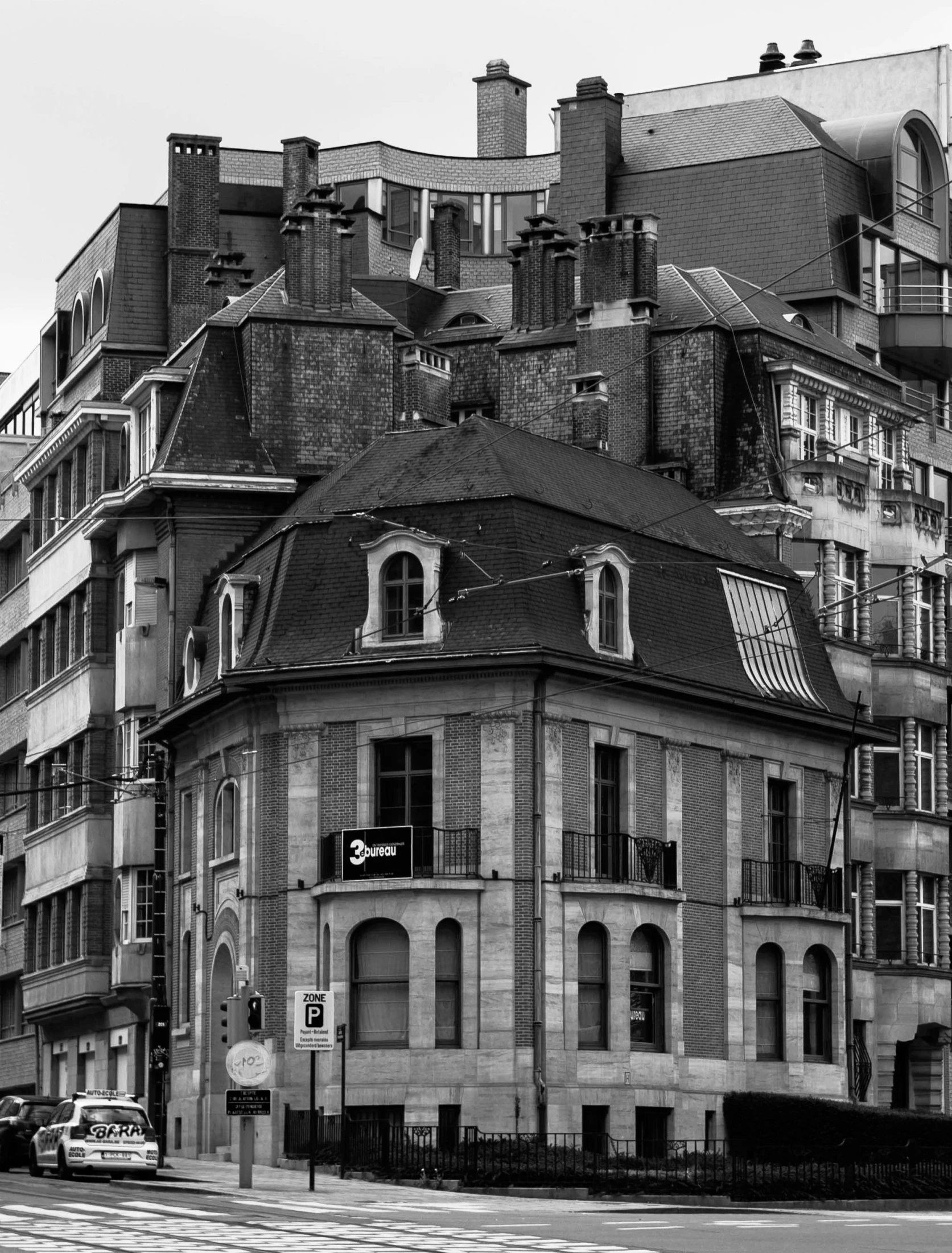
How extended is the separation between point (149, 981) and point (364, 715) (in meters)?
11.4

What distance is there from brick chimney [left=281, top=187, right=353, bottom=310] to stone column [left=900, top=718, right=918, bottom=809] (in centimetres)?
1655

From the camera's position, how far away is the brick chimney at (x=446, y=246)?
83.9m

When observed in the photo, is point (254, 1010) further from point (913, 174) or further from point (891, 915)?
point (913, 174)

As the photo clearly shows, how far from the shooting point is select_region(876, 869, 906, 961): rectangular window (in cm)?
6388

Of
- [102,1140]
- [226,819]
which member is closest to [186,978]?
[226,819]

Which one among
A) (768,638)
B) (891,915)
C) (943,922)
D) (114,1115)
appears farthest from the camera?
(943,922)

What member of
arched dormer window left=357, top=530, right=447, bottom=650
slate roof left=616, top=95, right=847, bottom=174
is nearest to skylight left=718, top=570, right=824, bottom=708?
arched dormer window left=357, top=530, right=447, bottom=650

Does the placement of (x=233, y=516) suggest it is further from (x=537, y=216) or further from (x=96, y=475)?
(x=537, y=216)

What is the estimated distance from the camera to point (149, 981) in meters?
60.5

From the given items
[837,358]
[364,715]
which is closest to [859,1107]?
[364,715]

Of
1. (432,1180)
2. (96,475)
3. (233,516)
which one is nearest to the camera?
(432,1180)

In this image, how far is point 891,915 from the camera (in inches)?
2517

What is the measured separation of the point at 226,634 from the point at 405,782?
5.60 m

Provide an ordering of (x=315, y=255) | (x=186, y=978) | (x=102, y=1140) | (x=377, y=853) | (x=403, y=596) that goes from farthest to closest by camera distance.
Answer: (x=315, y=255), (x=186, y=978), (x=403, y=596), (x=377, y=853), (x=102, y=1140)
